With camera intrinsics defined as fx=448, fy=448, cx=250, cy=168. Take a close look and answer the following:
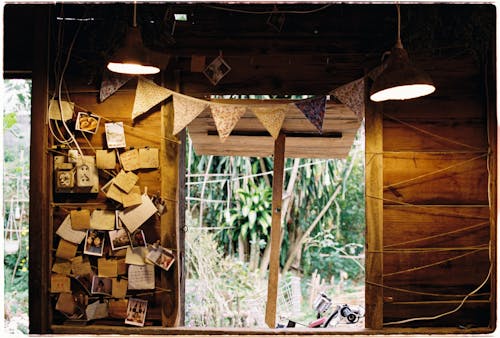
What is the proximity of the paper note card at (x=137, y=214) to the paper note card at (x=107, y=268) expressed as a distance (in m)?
0.22

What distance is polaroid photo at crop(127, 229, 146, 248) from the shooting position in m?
2.59

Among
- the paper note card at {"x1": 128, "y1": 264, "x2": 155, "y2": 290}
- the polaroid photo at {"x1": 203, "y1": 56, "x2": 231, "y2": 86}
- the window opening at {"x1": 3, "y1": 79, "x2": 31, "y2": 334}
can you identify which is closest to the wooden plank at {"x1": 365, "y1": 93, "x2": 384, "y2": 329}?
the polaroid photo at {"x1": 203, "y1": 56, "x2": 231, "y2": 86}

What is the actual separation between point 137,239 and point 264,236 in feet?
12.2

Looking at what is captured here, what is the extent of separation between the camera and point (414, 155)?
103 inches

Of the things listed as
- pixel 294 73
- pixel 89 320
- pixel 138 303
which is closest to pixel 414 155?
pixel 294 73

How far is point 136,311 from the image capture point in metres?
2.57

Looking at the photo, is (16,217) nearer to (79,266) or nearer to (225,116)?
(79,266)

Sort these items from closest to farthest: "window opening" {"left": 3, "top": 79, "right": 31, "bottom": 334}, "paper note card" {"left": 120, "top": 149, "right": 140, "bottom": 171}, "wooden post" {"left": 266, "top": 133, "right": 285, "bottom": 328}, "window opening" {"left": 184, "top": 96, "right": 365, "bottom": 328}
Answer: "paper note card" {"left": 120, "top": 149, "right": 140, "bottom": 171}
"wooden post" {"left": 266, "top": 133, "right": 285, "bottom": 328}
"window opening" {"left": 3, "top": 79, "right": 31, "bottom": 334}
"window opening" {"left": 184, "top": 96, "right": 365, "bottom": 328}

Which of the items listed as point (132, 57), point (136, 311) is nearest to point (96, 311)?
point (136, 311)

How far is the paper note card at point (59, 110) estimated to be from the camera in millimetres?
2607

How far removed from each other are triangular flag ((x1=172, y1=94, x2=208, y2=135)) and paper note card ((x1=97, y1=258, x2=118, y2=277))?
83 cm

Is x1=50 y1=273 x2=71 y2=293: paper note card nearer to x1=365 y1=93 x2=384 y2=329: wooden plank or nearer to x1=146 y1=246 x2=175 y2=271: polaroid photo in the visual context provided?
x1=146 y1=246 x2=175 y2=271: polaroid photo

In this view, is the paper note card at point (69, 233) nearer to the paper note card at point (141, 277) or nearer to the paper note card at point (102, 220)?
the paper note card at point (102, 220)

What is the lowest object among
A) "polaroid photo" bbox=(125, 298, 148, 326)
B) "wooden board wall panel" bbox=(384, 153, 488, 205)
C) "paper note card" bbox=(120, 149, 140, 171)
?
"polaroid photo" bbox=(125, 298, 148, 326)
